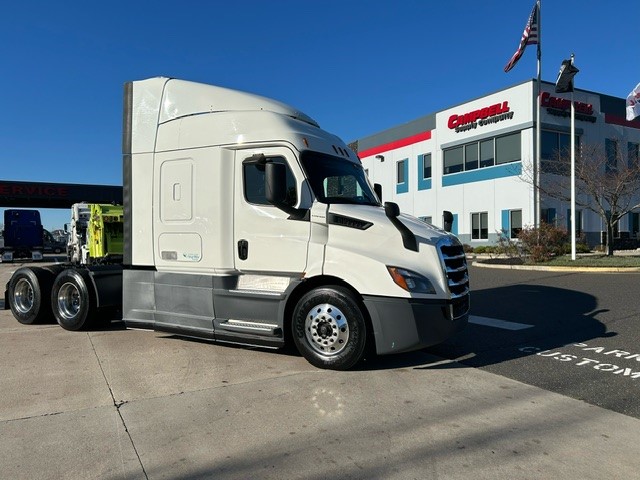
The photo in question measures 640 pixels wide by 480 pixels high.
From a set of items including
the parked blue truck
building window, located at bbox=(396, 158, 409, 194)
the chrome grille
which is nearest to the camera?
the chrome grille

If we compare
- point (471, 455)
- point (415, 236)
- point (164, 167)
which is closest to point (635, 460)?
point (471, 455)

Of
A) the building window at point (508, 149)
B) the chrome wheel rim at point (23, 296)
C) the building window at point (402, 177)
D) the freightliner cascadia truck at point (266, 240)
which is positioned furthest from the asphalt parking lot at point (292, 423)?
the building window at point (402, 177)

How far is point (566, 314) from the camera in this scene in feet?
28.5

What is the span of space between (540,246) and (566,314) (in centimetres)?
1136

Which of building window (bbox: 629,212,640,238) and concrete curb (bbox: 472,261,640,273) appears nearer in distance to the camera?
concrete curb (bbox: 472,261,640,273)

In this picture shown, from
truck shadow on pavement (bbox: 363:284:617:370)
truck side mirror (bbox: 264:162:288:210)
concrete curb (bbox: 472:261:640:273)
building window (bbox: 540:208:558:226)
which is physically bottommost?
truck shadow on pavement (bbox: 363:284:617:370)

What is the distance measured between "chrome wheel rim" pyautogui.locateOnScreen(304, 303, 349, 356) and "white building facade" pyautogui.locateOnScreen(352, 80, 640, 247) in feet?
70.0

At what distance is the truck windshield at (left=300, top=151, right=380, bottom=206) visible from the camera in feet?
18.7

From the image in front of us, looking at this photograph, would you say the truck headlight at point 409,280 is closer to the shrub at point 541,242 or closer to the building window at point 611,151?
the shrub at point 541,242

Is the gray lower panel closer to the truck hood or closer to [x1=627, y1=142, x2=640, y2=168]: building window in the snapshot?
the truck hood

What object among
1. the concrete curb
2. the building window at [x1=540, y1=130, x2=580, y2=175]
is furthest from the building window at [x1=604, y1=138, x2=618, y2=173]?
the concrete curb

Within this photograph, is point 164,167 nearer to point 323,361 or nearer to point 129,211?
point 129,211

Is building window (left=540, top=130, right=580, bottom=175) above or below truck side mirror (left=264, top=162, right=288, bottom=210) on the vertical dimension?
above

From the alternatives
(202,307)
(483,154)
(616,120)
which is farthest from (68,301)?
(616,120)
